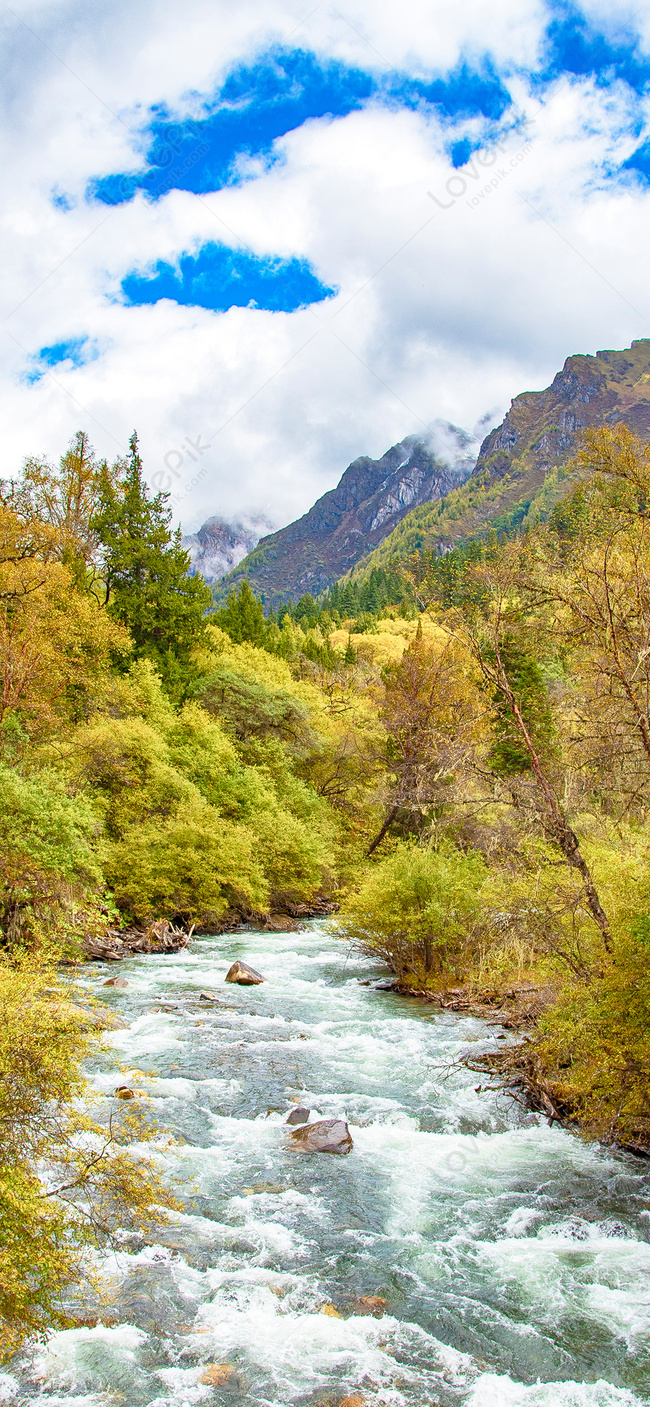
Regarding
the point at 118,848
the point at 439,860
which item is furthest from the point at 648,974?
the point at 118,848

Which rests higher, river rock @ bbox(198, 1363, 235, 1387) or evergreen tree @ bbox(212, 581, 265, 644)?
evergreen tree @ bbox(212, 581, 265, 644)

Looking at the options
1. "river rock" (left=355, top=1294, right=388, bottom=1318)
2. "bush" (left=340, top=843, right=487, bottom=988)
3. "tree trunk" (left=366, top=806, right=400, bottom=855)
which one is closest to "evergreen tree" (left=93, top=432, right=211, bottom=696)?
"tree trunk" (left=366, top=806, right=400, bottom=855)

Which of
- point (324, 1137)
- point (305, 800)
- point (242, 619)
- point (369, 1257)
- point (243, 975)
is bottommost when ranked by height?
point (243, 975)

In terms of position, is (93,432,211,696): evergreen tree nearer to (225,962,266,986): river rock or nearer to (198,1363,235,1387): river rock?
(225,962,266,986): river rock

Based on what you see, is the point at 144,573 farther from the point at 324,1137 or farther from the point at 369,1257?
the point at 369,1257

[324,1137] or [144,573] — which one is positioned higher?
[144,573]

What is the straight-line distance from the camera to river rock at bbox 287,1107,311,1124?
10.5 metres

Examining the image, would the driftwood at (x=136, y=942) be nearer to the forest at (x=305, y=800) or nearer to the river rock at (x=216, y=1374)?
the forest at (x=305, y=800)

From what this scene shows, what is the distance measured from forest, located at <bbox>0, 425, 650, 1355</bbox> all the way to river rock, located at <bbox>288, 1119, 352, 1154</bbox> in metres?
2.04

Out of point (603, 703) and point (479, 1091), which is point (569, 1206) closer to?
point (479, 1091)

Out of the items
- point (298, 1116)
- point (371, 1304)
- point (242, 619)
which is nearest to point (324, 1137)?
point (298, 1116)

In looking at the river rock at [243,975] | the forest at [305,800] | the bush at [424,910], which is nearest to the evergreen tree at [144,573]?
the forest at [305,800]

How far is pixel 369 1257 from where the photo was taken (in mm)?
7438

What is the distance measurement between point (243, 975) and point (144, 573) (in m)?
23.0
